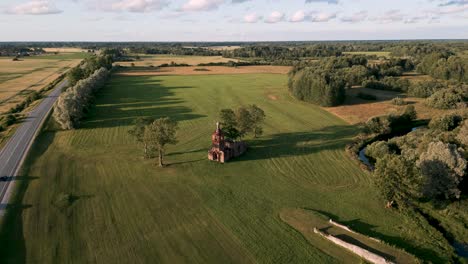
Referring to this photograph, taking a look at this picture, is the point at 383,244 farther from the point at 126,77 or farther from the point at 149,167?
the point at 126,77

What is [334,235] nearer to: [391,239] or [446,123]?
[391,239]

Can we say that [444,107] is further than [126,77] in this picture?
No

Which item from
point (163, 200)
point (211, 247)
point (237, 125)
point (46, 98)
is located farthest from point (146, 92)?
point (211, 247)

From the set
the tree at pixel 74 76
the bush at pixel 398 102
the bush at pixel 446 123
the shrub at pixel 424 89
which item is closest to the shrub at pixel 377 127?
the bush at pixel 446 123

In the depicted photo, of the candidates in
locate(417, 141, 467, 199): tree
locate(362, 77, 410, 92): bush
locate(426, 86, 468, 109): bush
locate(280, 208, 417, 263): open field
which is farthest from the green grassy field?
locate(362, 77, 410, 92): bush

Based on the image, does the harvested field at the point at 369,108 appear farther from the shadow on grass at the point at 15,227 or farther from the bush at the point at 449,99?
the shadow on grass at the point at 15,227

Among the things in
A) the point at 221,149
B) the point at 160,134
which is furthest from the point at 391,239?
the point at 160,134
